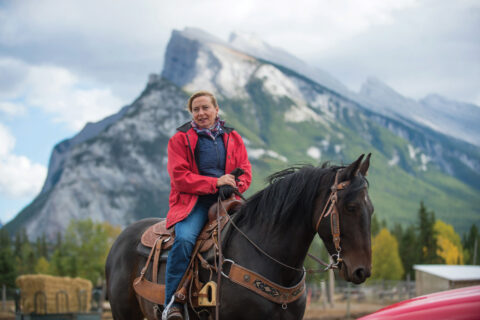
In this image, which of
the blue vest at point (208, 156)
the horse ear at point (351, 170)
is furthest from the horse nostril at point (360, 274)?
the blue vest at point (208, 156)

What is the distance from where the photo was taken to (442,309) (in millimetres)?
3121

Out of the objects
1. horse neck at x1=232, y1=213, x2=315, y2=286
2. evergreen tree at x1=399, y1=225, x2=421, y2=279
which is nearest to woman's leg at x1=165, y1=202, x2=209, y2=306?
horse neck at x1=232, y1=213, x2=315, y2=286

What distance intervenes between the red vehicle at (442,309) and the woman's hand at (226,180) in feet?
6.48

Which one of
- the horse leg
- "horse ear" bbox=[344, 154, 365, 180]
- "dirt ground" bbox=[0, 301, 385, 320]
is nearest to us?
"horse ear" bbox=[344, 154, 365, 180]

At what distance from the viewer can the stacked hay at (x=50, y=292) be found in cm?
2295

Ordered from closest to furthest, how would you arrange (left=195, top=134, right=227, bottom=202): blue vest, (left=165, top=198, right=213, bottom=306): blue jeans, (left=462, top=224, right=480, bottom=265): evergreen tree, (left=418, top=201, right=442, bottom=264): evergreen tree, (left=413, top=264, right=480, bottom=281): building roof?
1. (left=165, top=198, right=213, bottom=306): blue jeans
2. (left=195, top=134, right=227, bottom=202): blue vest
3. (left=413, top=264, right=480, bottom=281): building roof
4. (left=418, top=201, right=442, bottom=264): evergreen tree
5. (left=462, top=224, right=480, bottom=265): evergreen tree

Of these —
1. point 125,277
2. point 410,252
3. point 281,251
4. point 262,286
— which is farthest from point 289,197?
point 410,252

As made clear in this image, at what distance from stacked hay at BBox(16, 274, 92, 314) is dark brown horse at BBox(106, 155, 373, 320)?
19.6 metres

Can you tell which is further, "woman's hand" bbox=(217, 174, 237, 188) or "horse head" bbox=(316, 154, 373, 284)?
"woman's hand" bbox=(217, 174, 237, 188)

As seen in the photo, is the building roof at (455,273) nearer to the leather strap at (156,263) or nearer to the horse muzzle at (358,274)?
the leather strap at (156,263)

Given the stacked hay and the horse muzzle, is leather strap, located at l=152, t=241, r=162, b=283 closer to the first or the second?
the horse muzzle

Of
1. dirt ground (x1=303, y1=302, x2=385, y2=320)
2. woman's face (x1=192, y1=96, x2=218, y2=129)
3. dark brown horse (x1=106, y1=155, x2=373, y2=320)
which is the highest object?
woman's face (x1=192, y1=96, x2=218, y2=129)

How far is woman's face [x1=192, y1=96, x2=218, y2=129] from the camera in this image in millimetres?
5465

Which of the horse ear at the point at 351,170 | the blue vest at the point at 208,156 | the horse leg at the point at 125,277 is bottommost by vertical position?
the horse leg at the point at 125,277
